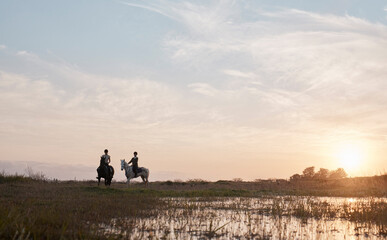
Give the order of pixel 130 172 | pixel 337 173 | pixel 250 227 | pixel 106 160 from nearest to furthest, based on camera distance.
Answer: pixel 250 227
pixel 106 160
pixel 130 172
pixel 337 173

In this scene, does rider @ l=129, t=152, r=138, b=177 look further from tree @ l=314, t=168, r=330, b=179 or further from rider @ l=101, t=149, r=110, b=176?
tree @ l=314, t=168, r=330, b=179

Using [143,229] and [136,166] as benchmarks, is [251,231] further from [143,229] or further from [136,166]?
[136,166]

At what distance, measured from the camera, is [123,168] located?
95.1 ft

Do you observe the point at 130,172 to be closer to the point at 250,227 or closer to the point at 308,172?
the point at 250,227

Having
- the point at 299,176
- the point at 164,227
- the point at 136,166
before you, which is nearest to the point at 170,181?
the point at 136,166

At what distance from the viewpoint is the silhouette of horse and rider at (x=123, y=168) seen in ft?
88.4

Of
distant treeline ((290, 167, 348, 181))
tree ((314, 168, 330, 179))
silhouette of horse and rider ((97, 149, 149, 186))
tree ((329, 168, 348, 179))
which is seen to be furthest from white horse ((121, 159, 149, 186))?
tree ((329, 168, 348, 179))

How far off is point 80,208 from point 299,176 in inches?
1760

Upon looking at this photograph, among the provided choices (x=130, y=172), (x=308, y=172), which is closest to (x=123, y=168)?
(x=130, y=172)

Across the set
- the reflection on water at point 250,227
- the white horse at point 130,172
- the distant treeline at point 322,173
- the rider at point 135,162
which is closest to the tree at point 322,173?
the distant treeline at point 322,173

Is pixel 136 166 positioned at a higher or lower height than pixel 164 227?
higher

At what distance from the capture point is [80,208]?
11344 mm

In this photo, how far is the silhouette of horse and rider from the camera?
26938 mm

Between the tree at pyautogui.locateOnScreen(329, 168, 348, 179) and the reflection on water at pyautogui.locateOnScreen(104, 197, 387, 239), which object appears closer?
the reflection on water at pyautogui.locateOnScreen(104, 197, 387, 239)
